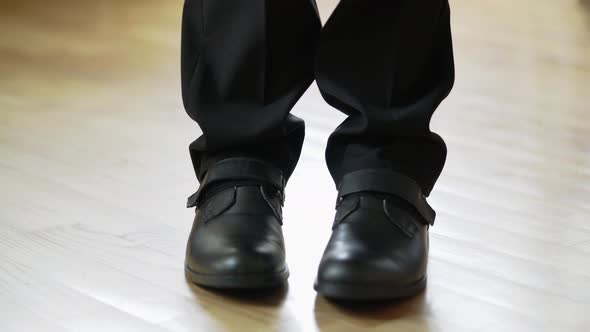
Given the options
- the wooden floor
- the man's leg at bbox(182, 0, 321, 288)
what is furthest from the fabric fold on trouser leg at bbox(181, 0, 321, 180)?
the wooden floor

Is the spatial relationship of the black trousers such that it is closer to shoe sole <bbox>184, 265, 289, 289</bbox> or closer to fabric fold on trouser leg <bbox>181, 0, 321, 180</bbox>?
fabric fold on trouser leg <bbox>181, 0, 321, 180</bbox>

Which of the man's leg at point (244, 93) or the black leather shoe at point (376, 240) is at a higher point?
the man's leg at point (244, 93)

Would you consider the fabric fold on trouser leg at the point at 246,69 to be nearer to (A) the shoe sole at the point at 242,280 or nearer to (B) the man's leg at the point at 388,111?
(B) the man's leg at the point at 388,111

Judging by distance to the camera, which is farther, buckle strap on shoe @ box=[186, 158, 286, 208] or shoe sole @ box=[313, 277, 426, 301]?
buckle strap on shoe @ box=[186, 158, 286, 208]

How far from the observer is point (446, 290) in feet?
3.12

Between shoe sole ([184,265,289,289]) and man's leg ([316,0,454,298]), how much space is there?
6cm

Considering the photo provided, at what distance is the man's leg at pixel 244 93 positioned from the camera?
37.8 inches

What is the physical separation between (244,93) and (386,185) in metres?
0.17

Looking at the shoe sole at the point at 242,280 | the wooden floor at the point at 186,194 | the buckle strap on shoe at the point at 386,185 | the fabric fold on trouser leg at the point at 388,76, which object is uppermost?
the fabric fold on trouser leg at the point at 388,76

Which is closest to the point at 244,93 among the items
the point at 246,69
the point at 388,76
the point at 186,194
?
the point at 246,69

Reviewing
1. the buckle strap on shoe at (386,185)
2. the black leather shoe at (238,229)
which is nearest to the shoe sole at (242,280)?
the black leather shoe at (238,229)

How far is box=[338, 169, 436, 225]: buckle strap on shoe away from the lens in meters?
0.94

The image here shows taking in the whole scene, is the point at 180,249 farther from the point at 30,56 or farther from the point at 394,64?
the point at 30,56

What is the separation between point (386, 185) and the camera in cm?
94
